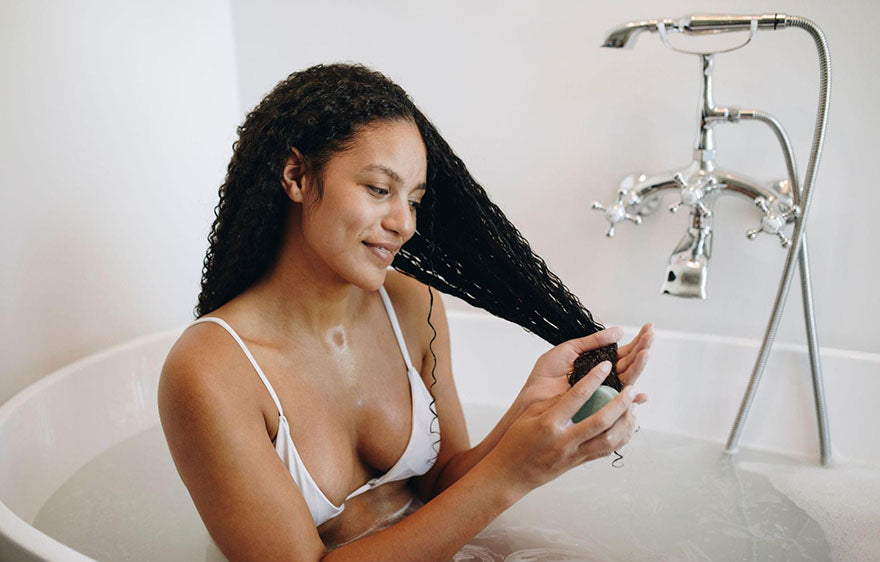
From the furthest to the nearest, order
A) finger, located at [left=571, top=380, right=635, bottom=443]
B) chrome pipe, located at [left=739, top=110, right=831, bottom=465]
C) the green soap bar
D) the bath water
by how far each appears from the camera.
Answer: chrome pipe, located at [left=739, top=110, right=831, bottom=465], the bath water, the green soap bar, finger, located at [left=571, top=380, right=635, bottom=443]

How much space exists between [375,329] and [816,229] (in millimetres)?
965

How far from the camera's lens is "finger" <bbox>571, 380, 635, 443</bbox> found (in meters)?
0.83

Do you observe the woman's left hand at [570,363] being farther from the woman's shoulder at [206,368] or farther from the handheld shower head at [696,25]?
the handheld shower head at [696,25]

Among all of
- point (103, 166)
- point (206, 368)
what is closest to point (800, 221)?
point (206, 368)

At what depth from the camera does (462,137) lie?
6.37ft

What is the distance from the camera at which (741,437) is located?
1.56 meters

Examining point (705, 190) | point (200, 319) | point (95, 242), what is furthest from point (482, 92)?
point (200, 319)

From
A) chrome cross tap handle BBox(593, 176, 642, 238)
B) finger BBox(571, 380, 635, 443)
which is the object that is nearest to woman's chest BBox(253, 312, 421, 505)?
finger BBox(571, 380, 635, 443)

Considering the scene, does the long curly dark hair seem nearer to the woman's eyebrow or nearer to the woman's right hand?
the woman's eyebrow

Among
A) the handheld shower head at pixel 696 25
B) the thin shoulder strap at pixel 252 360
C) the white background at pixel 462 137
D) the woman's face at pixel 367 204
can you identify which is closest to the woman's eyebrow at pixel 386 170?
the woman's face at pixel 367 204

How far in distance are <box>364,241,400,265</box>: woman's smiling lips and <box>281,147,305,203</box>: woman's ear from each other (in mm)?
115

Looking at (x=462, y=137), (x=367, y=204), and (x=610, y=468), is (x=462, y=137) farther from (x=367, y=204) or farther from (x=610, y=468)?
(x=367, y=204)

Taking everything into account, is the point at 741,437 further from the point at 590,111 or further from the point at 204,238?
the point at 204,238

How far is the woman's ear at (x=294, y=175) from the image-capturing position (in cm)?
102
